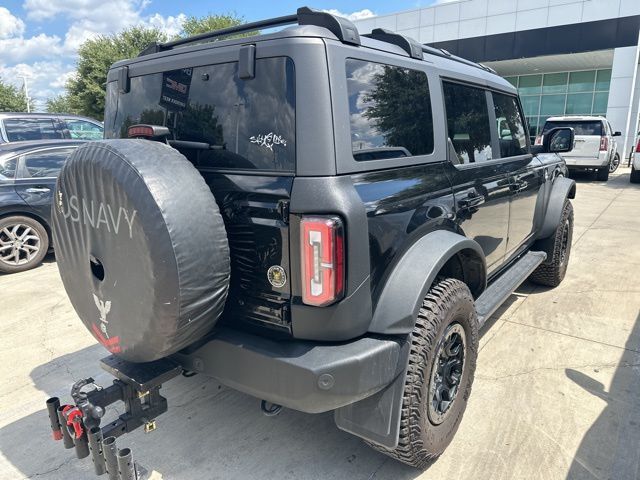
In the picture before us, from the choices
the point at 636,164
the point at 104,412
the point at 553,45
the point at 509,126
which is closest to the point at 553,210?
the point at 509,126

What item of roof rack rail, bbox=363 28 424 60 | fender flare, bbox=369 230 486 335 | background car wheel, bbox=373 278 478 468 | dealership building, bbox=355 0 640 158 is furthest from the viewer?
dealership building, bbox=355 0 640 158

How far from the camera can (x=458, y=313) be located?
7.87 feet

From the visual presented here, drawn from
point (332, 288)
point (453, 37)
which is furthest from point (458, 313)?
point (453, 37)

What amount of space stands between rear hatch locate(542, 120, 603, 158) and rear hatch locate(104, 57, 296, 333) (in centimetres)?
1320

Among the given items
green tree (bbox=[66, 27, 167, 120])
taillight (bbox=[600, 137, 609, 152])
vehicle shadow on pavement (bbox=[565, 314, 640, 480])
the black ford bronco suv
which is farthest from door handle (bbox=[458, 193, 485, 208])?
green tree (bbox=[66, 27, 167, 120])

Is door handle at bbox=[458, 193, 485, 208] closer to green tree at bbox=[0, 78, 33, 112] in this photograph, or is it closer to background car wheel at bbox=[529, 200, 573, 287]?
background car wheel at bbox=[529, 200, 573, 287]

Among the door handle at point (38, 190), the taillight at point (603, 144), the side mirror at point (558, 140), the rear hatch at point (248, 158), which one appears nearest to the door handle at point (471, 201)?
the rear hatch at point (248, 158)

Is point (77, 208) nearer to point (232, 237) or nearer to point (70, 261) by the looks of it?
point (70, 261)

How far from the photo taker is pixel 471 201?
278 centimetres

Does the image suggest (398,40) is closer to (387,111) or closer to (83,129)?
(387,111)

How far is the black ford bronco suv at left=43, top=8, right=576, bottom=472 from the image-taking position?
1.78 metres

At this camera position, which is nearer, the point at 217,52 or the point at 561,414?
the point at 217,52

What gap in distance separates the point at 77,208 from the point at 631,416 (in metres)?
3.24

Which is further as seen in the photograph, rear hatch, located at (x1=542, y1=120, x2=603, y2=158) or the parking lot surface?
rear hatch, located at (x1=542, y1=120, x2=603, y2=158)
